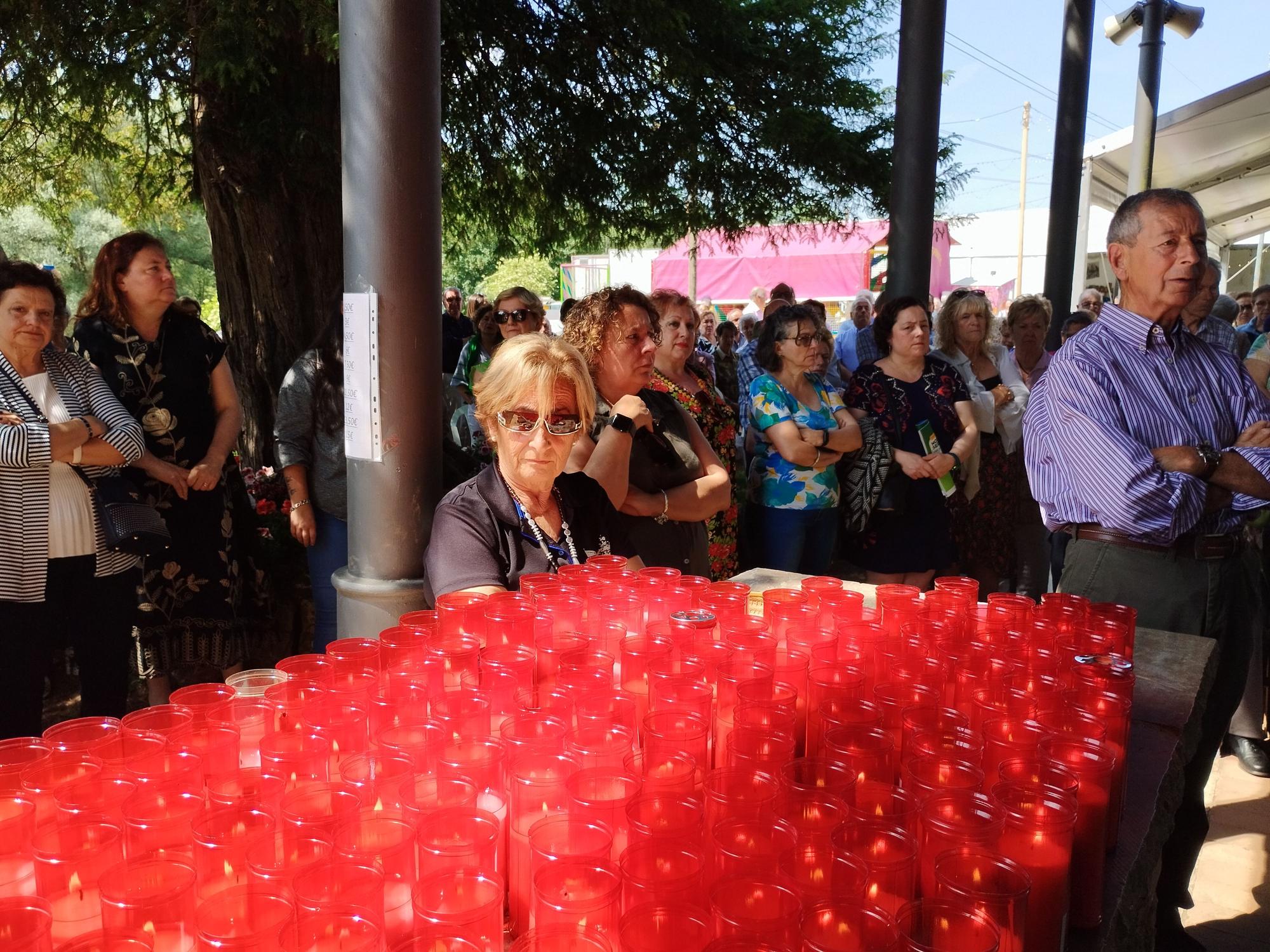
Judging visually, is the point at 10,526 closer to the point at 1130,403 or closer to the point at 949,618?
the point at 949,618

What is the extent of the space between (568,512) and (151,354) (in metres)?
2.32

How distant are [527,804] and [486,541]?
1392 millimetres

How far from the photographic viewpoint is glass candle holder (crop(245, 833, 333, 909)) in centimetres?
94

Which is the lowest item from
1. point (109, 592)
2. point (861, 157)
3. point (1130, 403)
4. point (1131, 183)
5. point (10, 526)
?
point (109, 592)

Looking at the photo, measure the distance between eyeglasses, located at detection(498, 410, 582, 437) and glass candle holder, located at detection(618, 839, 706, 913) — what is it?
1611 millimetres

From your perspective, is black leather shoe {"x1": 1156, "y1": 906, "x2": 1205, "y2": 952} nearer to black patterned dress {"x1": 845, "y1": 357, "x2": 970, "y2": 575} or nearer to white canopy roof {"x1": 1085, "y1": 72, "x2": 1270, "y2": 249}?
black patterned dress {"x1": 845, "y1": 357, "x2": 970, "y2": 575}

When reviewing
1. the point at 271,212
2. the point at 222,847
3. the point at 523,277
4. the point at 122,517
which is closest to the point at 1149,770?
the point at 222,847

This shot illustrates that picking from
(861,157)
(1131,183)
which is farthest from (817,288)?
(861,157)

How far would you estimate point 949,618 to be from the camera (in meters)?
1.98

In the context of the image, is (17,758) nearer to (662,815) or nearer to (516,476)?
(662,815)

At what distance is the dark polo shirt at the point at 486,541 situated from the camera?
7.95ft

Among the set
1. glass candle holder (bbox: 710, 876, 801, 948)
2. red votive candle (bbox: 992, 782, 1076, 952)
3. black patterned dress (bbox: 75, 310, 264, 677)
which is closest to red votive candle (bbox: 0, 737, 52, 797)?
glass candle holder (bbox: 710, 876, 801, 948)

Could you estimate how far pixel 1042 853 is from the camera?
3.78 ft

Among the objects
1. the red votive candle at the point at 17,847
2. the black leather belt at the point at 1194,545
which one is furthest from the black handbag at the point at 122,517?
the black leather belt at the point at 1194,545
